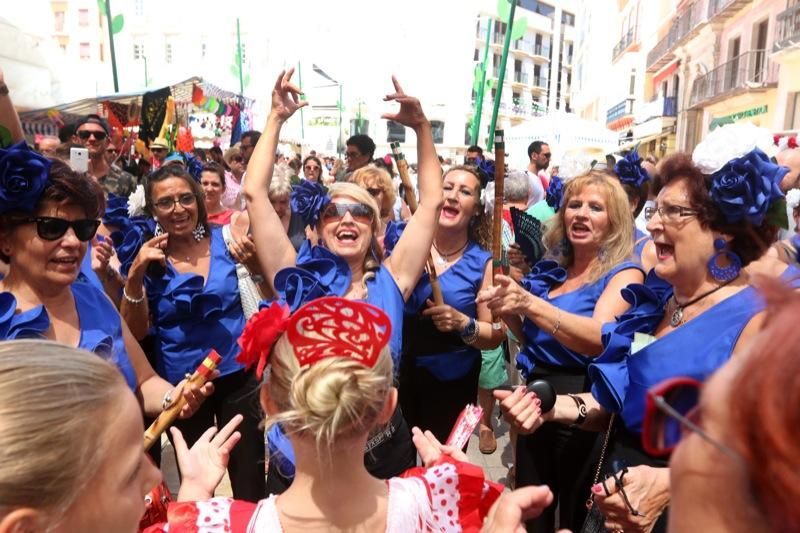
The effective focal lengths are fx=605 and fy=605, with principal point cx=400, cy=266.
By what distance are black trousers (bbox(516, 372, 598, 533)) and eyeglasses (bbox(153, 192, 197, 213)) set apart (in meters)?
2.06

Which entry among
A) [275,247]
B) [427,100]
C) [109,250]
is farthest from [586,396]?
[427,100]

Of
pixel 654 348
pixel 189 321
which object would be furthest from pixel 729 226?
pixel 189 321

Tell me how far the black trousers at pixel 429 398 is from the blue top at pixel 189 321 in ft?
2.87

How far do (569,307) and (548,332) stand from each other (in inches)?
10.8

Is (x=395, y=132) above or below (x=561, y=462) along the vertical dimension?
above

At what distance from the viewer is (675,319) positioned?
2162 mm

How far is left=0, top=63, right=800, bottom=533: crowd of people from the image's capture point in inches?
35.4

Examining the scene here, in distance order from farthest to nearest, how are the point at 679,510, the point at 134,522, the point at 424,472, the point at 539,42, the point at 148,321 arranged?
1. the point at 539,42
2. the point at 148,321
3. the point at 424,472
4. the point at 134,522
5. the point at 679,510

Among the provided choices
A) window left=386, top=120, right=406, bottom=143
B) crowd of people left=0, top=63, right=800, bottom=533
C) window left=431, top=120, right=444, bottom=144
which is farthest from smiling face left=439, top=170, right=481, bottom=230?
window left=386, top=120, right=406, bottom=143

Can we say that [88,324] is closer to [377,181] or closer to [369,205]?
[369,205]

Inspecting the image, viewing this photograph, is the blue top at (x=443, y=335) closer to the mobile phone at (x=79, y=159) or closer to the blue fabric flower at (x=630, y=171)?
the blue fabric flower at (x=630, y=171)

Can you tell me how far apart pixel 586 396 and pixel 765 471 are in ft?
6.20

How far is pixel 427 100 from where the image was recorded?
51250 millimetres

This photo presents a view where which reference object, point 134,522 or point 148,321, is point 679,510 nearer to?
point 134,522
